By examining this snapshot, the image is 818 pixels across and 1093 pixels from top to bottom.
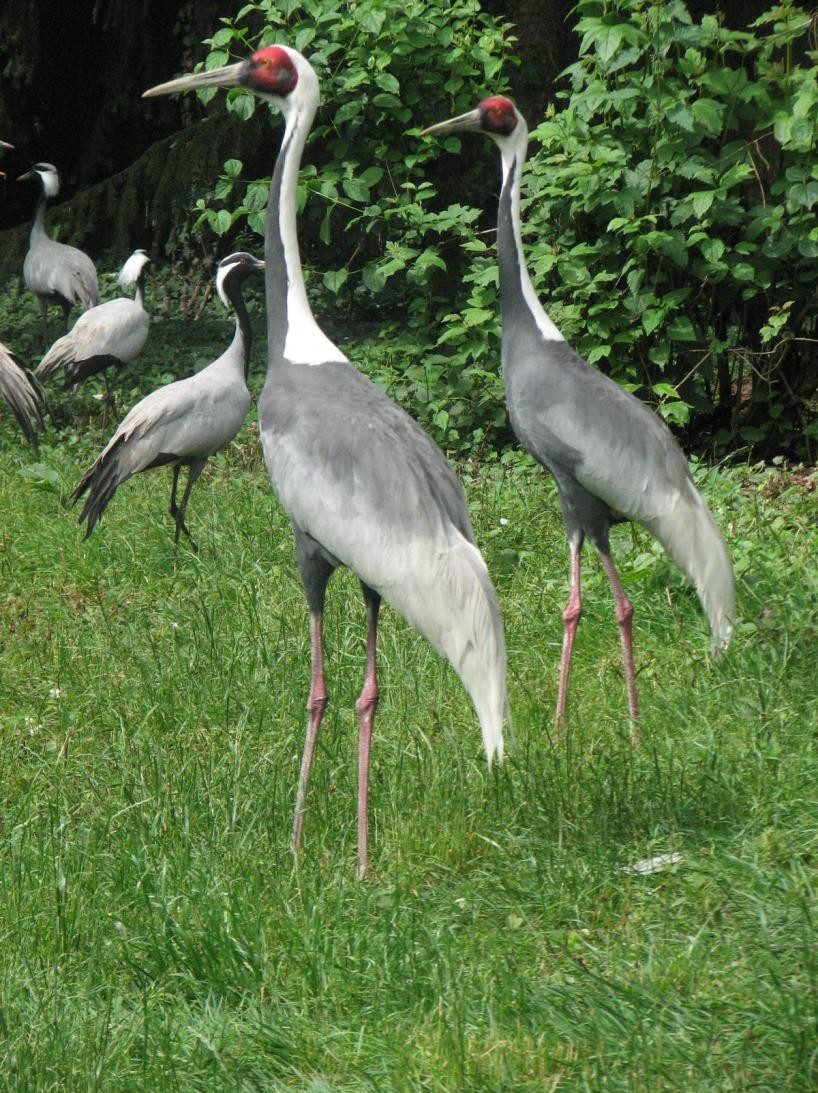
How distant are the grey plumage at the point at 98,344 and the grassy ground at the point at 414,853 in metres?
3.94

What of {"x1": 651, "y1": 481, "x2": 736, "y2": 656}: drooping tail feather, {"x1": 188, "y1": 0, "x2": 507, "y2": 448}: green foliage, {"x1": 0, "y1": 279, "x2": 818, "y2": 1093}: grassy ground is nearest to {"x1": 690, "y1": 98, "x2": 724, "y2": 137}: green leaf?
{"x1": 188, "y1": 0, "x2": 507, "y2": 448}: green foliage

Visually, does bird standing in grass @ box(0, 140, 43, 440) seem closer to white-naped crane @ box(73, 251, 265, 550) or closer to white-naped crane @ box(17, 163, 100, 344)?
white-naped crane @ box(73, 251, 265, 550)

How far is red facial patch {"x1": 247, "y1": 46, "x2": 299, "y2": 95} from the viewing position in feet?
14.9

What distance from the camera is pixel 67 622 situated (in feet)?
19.7

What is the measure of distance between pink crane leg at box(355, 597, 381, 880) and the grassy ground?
0.20 feet

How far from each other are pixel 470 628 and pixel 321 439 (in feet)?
2.39

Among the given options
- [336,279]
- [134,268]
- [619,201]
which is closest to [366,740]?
[619,201]

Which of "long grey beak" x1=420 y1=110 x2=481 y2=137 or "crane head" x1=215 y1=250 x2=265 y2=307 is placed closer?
"long grey beak" x1=420 y1=110 x2=481 y2=137

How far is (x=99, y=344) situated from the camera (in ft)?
31.6

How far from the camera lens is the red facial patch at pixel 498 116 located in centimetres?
564

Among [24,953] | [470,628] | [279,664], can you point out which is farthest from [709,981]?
[279,664]

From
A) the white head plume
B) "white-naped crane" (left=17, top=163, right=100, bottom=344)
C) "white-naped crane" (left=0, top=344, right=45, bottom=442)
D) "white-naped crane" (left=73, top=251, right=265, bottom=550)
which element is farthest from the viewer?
"white-naped crane" (left=17, top=163, right=100, bottom=344)

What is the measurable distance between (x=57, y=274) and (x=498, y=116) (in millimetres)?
6327

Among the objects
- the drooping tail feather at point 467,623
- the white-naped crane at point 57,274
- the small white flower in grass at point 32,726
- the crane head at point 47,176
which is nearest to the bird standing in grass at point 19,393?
the white-naped crane at point 57,274
